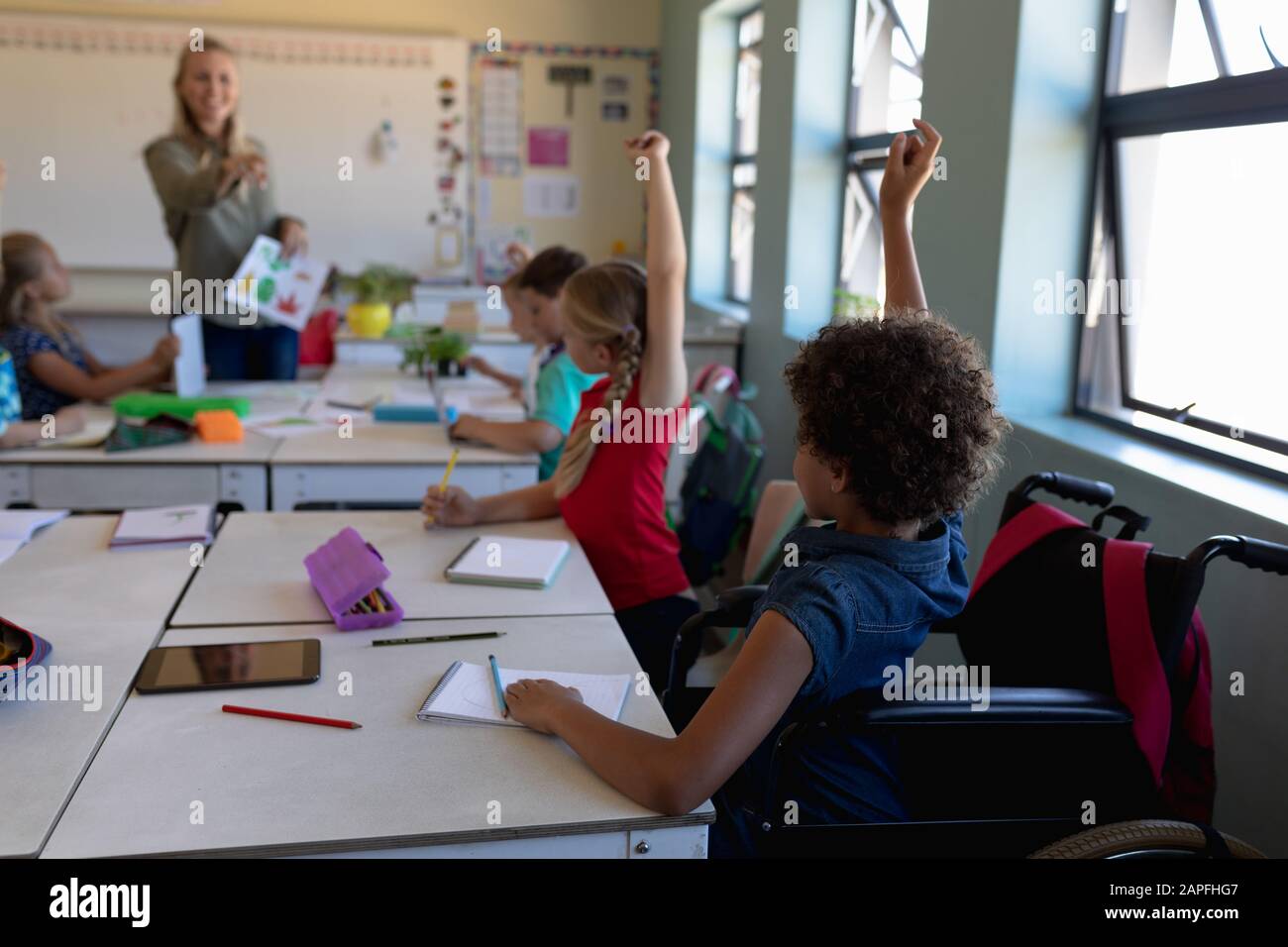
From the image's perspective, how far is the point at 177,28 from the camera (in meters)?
5.98

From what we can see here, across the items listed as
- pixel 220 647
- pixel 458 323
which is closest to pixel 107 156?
pixel 458 323

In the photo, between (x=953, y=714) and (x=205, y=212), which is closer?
(x=953, y=714)

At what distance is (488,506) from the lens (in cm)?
227

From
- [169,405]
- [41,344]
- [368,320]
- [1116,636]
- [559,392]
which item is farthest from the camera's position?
[368,320]

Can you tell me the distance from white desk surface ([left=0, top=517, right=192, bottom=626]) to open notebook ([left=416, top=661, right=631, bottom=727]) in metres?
0.52

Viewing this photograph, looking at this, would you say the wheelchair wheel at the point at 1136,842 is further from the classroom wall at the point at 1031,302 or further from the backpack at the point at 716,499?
the backpack at the point at 716,499

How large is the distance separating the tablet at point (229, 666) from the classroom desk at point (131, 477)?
1.21m

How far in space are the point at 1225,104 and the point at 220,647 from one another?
198 cm

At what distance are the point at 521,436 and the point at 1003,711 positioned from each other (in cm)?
173

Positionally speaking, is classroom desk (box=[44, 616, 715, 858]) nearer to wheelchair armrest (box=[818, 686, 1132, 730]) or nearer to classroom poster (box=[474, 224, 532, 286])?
wheelchair armrest (box=[818, 686, 1132, 730])

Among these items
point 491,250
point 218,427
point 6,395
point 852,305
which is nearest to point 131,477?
point 218,427

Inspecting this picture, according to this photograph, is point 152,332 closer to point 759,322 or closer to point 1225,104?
point 759,322

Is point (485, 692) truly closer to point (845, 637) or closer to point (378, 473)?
point (845, 637)
